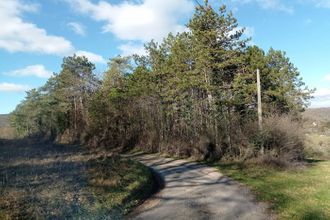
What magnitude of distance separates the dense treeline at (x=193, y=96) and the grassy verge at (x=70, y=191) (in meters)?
10.7

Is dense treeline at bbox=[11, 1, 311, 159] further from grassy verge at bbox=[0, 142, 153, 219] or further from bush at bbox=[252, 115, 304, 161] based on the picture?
grassy verge at bbox=[0, 142, 153, 219]

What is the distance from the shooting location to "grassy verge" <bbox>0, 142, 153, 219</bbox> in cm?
960

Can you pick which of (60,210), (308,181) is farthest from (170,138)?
(60,210)

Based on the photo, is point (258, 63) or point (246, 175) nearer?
point (246, 175)

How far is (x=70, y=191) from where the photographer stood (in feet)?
39.2

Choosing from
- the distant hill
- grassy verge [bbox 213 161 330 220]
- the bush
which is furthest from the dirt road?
the distant hill

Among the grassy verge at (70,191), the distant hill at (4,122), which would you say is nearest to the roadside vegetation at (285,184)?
the grassy verge at (70,191)

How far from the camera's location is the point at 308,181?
685 inches

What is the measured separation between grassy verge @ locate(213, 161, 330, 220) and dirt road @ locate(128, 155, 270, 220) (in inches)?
26.1

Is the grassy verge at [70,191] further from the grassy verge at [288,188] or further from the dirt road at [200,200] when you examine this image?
the grassy verge at [288,188]

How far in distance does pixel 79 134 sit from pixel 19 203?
39690 mm

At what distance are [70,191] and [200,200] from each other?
4.35m

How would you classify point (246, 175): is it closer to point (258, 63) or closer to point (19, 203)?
point (19, 203)

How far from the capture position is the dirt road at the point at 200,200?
10633 millimetres
